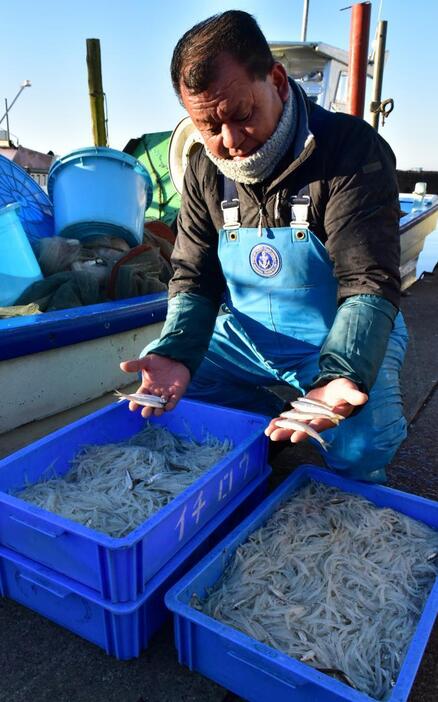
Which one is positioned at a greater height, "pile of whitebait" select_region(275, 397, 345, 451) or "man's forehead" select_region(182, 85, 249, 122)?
"man's forehead" select_region(182, 85, 249, 122)

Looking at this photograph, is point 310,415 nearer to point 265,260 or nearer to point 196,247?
point 265,260

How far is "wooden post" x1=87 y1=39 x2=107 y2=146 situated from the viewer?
6.11 meters

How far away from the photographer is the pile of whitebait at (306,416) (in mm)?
1708

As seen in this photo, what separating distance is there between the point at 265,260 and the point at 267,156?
0.45 m

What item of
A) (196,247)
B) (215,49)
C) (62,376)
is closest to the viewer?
(215,49)

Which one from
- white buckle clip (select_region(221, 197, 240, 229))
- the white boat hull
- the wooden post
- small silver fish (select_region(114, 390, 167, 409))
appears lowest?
the white boat hull

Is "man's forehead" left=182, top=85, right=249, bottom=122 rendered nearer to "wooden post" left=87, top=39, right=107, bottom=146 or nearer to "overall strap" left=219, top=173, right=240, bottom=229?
"overall strap" left=219, top=173, right=240, bottom=229

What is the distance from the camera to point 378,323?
79.8 inches

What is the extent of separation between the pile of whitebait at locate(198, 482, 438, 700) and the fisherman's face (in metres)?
1.47

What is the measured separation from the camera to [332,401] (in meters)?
1.86

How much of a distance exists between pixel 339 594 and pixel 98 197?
10.0 feet

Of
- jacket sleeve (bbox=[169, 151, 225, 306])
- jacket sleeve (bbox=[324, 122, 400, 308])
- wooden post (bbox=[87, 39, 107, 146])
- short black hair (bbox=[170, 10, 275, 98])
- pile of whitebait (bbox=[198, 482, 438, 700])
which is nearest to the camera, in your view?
pile of whitebait (bbox=[198, 482, 438, 700])

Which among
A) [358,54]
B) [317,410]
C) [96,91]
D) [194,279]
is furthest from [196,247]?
[358,54]

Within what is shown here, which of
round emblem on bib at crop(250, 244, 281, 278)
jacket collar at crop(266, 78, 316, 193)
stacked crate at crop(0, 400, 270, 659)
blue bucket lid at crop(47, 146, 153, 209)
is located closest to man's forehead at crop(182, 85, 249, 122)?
jacket collar at crop(266, 78, 316, 193)
